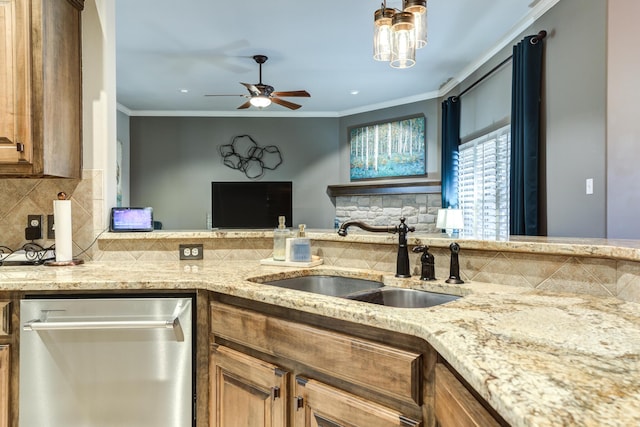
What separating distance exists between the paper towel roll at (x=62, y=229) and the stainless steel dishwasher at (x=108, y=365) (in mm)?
440

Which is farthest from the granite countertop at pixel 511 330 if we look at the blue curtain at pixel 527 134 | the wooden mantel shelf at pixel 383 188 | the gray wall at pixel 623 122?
the wooden mantel shelf at pixel 383 188

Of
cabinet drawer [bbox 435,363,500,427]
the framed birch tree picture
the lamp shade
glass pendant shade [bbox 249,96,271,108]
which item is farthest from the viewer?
the framed birch tree picture

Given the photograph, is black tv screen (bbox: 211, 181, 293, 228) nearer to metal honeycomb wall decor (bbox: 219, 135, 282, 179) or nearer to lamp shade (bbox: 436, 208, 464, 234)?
metal honeycomb wall decor (bbox: 219, 135, 282, 179)

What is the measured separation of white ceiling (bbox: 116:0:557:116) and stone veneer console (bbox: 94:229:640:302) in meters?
2.16

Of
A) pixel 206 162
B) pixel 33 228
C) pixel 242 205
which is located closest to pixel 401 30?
pixel 33 228

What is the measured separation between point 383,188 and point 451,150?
3.81 ft

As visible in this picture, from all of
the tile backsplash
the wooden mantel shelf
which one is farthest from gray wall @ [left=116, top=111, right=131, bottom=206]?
the tile backsplash

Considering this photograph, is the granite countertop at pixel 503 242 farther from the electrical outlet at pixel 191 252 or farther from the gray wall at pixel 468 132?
the gray wall at pixel 468 132

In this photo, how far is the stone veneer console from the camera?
1.33 meters

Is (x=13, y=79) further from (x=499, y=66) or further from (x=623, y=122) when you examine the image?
(x=499, y=66)

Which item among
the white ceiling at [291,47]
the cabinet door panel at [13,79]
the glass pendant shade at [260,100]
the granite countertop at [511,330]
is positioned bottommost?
the granite countertop at [511,330]

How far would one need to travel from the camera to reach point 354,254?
77.7 inches

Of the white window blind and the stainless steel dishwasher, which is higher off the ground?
the white window blind

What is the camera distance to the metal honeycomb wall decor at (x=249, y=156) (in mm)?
6801
